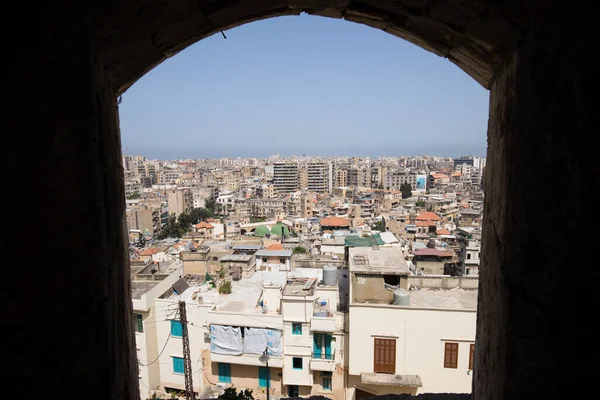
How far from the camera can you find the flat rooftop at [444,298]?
11.4m

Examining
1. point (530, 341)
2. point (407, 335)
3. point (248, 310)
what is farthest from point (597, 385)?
point (248, 310)

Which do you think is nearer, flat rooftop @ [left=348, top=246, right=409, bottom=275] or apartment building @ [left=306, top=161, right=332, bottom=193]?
flat rooftop @ [left=348, top=246, right=409, bottom=275]

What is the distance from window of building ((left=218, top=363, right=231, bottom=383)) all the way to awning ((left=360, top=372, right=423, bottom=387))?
5.26 metres

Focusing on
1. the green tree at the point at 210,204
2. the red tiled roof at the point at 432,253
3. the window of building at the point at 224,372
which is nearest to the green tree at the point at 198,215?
the green tree at the point at 210,204

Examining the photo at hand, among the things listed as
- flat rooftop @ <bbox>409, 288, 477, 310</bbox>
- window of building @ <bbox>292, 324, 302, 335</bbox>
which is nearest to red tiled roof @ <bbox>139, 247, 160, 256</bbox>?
window of building @ <bbox>292, 324, 302, 335</bbox>

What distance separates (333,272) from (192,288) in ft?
20.8

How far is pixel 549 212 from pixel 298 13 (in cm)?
130

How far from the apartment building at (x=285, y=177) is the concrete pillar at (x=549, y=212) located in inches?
3448

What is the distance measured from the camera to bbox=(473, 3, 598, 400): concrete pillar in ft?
4.02

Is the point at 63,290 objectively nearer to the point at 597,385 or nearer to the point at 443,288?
the point at 597,385

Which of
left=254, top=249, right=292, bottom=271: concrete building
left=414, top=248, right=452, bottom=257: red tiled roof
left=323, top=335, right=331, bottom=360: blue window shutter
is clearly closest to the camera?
left=323, top=335, right=331, bottom=360: blue window shutter

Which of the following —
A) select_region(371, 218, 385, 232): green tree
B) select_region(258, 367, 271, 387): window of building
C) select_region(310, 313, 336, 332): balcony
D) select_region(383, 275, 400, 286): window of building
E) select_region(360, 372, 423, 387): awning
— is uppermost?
select_region(383, 275, 400, 286): window of building

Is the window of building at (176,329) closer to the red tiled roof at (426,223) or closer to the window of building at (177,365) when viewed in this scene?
the window of building at (177,365)

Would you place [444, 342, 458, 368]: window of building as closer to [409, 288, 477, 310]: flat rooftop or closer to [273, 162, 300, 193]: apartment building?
[409, 288, 477, 310]: flat rooftop
